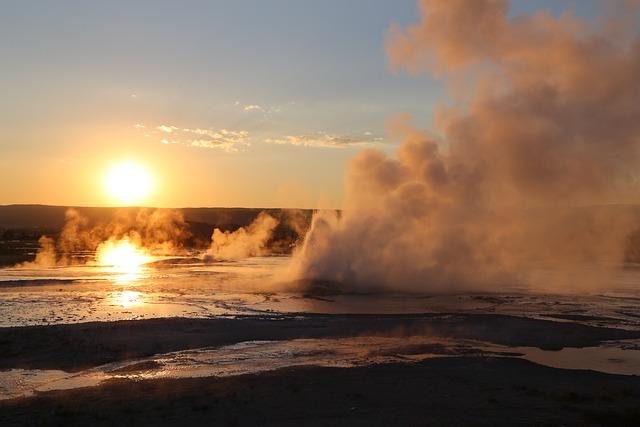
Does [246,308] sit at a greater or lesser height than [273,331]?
greater

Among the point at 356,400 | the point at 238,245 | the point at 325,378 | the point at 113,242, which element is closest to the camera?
the point at 356,400

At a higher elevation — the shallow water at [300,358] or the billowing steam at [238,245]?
the billowing steam at [238,245]

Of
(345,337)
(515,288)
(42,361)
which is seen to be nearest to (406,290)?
(515,288)

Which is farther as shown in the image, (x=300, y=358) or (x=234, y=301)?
(x=234, y=301)

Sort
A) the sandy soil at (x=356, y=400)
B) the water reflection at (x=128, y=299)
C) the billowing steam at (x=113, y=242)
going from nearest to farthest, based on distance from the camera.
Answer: the sandy soil at (x=356, y=400) < the water reflection at (x=128, y=299) < the billowing steam at (x=113, y=242)

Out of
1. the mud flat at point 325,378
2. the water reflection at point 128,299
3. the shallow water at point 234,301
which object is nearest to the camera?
the mud flat at point 325,378

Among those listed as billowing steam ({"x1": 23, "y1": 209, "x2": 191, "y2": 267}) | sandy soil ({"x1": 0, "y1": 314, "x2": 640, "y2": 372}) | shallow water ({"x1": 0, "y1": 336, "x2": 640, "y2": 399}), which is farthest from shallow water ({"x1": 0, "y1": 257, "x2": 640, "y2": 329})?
billowing steam ({"x1": 23, "y1": 209, "x2": 191, "y2": 267})

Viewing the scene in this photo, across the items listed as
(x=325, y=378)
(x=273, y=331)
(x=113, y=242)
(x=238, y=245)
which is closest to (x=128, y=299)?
(x=273, y=331)

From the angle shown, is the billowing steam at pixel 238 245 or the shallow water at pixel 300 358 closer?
the shallow water at pixel 300 358

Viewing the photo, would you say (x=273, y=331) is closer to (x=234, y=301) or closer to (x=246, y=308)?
(x=246, y=308)

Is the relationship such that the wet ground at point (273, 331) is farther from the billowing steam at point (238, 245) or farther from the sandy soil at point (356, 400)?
the billowing steam at point (238, 245)

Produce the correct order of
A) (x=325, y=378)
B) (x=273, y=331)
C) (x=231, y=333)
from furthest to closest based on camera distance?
(x=273, y=331) < (x=231, y=333) < (x=325, y=378)

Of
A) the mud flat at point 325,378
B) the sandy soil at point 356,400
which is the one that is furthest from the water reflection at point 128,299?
the sandy soil at point 356,400

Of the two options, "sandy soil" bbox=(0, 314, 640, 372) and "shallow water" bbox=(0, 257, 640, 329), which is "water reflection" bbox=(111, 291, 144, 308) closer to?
"shallow water" bbox=(0, 257, 640, 329)
